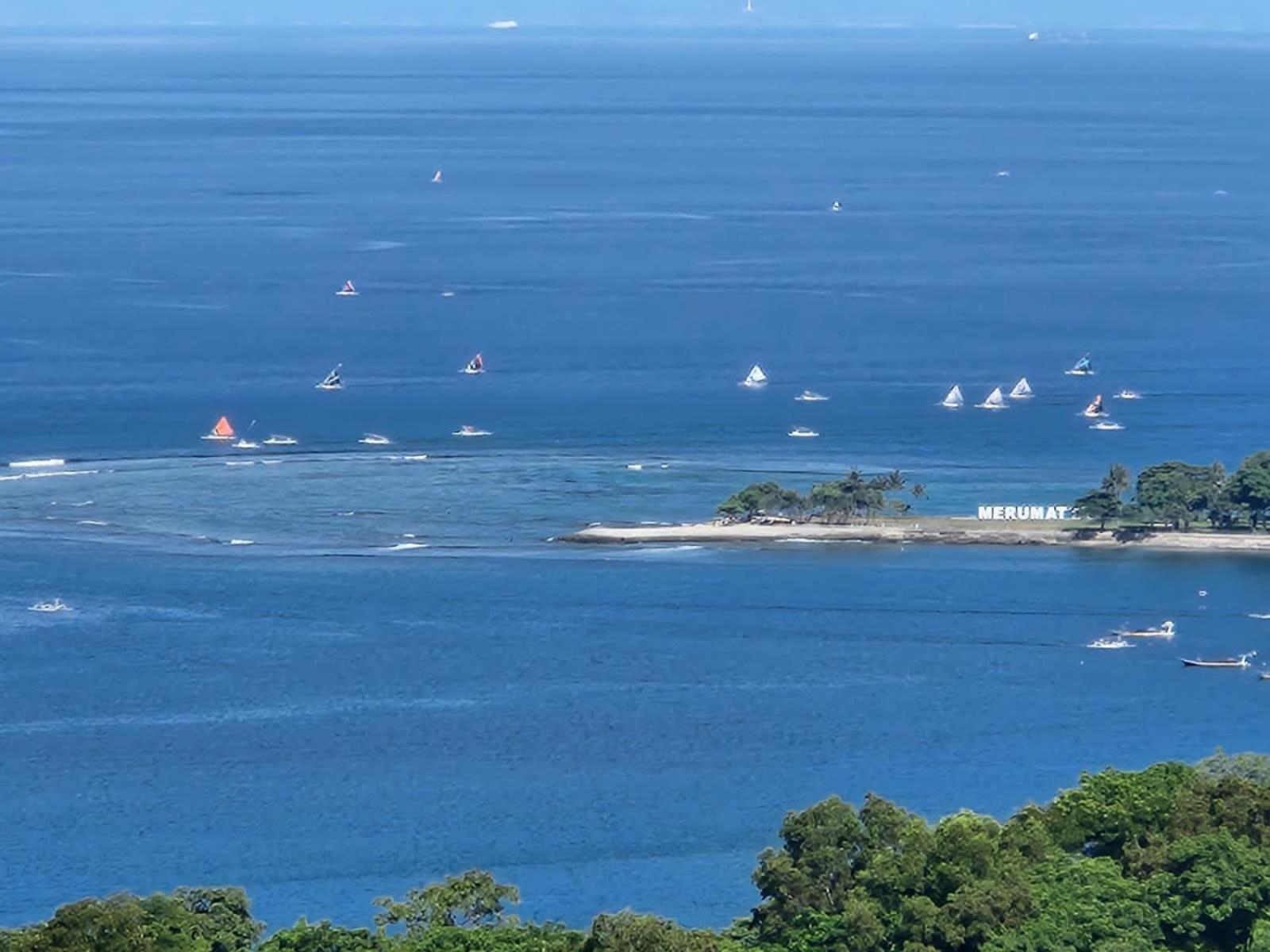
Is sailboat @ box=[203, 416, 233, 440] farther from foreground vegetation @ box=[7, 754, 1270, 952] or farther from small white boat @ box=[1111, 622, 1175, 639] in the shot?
foreground vegetation @ box=[7, 754, 1270, 952]

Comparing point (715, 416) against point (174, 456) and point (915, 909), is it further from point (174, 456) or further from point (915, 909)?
point (915, 909)

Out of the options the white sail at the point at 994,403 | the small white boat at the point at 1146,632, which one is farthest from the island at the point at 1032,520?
the white sail at the point at 994,403

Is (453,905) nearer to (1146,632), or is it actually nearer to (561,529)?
(1146,632)

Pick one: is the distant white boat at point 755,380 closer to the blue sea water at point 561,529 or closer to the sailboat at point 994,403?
the blue sea water at point 561,529

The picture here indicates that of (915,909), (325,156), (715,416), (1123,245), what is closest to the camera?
(915,909)

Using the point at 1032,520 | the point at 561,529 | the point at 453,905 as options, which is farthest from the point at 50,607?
the point at 453,905

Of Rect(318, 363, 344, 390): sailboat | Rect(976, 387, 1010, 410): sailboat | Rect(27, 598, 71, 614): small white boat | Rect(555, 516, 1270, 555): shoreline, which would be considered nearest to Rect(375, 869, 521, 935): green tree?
Rect(27, 598, 71, 614): small white boat

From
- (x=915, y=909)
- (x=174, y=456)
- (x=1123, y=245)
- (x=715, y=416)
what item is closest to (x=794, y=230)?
(x=1123, y=245)
